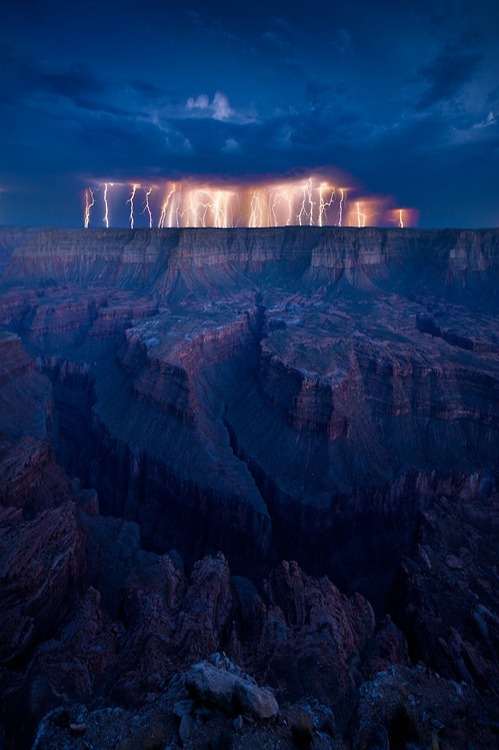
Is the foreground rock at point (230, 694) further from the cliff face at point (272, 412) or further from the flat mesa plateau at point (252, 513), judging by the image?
the cliff face at point (272, 412)

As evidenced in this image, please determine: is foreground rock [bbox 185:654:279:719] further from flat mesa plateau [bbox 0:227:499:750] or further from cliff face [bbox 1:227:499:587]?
cliff face [bbox 1:227:499:587]

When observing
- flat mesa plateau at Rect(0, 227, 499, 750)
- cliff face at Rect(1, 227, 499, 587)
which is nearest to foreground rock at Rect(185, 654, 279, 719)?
flat mesa plateau at Rect(0, 227, 499, 750)

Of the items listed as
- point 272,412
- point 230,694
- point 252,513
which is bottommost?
point 252,513

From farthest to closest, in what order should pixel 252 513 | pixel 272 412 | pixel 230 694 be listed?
pixel 272 412 → pixel 252 513 → pixel 230 694

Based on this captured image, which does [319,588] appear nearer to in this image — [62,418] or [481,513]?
[481,513]

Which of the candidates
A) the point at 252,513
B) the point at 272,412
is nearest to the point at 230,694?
the point at 252,513

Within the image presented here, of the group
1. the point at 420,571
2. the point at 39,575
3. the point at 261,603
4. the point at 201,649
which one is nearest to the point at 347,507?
the point at 420,571

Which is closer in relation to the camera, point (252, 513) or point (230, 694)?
point (230, 694)

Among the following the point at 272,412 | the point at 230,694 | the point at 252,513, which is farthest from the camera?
the point at 272,412

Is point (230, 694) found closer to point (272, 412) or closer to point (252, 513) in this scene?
point (252, 513)
